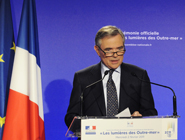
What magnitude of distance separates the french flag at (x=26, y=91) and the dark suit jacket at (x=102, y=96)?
0.59 m

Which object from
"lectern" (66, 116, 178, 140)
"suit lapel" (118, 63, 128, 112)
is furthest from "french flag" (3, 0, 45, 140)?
"lectern" (66, 116, 178, 140)

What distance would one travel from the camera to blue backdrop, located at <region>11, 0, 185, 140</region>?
3.44 m

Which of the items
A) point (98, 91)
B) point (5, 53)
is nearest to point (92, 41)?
point (98, 91)

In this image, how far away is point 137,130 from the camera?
1.74 meters

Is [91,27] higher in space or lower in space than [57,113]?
higher

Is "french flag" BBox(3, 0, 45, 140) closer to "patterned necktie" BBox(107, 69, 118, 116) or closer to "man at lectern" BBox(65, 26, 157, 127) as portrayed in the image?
"man at lectern" BBox(65, 26, 157, 127)

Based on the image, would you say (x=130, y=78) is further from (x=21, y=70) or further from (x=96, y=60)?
(x=21, y=70)

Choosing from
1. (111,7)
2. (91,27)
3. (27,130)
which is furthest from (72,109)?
(111,7)

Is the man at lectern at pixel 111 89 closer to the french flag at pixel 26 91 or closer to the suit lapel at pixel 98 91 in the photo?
the suit lapel at pixel 98 91

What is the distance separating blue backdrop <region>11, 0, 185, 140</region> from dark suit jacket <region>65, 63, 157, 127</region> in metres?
0.80

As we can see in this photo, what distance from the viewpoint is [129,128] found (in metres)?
1.73

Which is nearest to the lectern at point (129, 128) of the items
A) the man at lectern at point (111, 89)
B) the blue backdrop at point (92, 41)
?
the man at lectern at point (111, 89)

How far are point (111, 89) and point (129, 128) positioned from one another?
0.83 meters

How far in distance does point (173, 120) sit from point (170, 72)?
192cm
